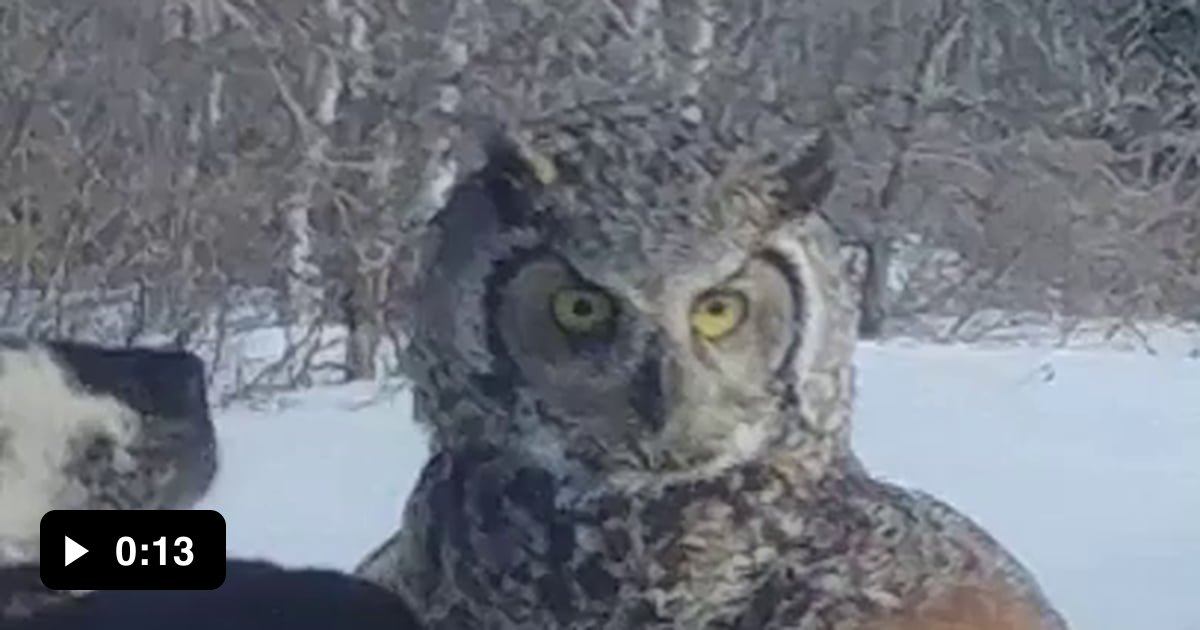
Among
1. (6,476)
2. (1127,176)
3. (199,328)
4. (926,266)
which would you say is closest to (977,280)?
(926,266)

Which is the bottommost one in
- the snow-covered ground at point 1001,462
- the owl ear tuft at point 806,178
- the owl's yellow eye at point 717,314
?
the snow-covered ground at point 1001,462

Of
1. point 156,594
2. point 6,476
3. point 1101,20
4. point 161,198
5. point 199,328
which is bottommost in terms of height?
point 156,594

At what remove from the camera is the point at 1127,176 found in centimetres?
154

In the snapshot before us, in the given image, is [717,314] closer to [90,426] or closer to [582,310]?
[582,310]

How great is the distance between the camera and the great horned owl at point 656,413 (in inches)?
57.9

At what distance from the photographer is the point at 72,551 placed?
61.7 inches

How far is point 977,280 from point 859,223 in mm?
108

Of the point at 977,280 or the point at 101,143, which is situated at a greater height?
the point at 101,143

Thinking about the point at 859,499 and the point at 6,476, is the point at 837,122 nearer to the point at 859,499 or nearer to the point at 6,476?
the point at 859,499

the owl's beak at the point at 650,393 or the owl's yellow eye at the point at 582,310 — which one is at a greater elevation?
the owl's yellow eye at the point at 582,310

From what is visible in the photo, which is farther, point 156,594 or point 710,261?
point 156,594
